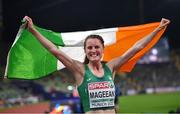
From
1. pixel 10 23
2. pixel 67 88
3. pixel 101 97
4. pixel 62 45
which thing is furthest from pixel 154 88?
pixel 101 97

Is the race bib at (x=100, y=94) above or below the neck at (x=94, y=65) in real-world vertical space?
below

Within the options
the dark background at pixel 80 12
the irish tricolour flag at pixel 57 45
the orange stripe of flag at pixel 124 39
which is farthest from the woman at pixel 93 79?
the dark background at pixel 80 12

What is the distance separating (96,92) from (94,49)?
311 millimetres

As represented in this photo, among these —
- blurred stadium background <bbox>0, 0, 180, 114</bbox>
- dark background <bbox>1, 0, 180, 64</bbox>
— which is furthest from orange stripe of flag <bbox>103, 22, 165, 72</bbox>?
dark background <bbox>1, 0, 180, 64</bbox>

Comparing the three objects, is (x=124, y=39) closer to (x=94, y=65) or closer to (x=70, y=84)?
(x=94, y=65)

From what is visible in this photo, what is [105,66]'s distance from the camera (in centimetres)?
309

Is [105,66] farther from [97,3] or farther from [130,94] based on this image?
[130,94]

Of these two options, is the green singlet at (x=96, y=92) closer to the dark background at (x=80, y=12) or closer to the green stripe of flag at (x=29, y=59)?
the green stripe of flag at (x=29, y=59)

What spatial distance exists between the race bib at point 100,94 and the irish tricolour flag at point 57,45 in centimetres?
137

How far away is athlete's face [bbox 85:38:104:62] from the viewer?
292 centimetres

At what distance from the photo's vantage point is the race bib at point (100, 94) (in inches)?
114

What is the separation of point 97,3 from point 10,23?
12.8 feet

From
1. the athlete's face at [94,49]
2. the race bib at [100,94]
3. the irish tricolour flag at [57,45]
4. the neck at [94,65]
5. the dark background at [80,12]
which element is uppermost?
the dark background at [80,12]

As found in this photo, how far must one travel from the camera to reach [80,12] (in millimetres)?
18453
